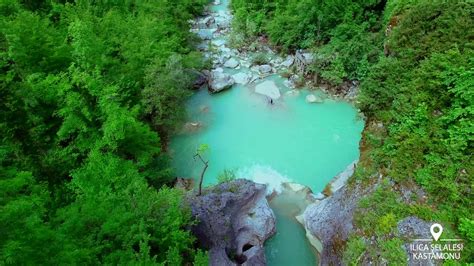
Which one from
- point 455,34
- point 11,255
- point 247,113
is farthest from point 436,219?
point 247,113

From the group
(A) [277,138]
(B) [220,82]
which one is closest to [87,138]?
(A) [277,138]

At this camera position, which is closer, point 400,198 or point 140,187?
point 400,198

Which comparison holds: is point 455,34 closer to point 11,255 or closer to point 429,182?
point 429,182

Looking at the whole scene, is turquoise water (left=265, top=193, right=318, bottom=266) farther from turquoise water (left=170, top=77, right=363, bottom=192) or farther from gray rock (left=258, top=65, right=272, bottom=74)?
gray rock (left=258, top=65, right=272, bottom=74)

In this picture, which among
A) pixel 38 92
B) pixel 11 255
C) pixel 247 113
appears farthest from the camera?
pixel 247 113

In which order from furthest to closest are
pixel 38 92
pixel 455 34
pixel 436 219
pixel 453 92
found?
pixel 38 92, pixel 455 34, pixel 453 92, pixel 436 219

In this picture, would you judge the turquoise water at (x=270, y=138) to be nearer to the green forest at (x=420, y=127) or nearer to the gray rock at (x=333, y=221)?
the gray rock at (x=333, y=221)

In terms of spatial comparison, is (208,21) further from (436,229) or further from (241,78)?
(436,229)

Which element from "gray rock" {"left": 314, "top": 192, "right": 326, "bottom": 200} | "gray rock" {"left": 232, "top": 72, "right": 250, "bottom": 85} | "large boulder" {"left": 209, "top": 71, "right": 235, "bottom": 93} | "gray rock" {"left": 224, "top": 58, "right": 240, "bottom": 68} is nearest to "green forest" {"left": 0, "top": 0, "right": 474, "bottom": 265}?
"gray rock" {"left": 314, "top": 192, "right": 326, "bottom": 200}
